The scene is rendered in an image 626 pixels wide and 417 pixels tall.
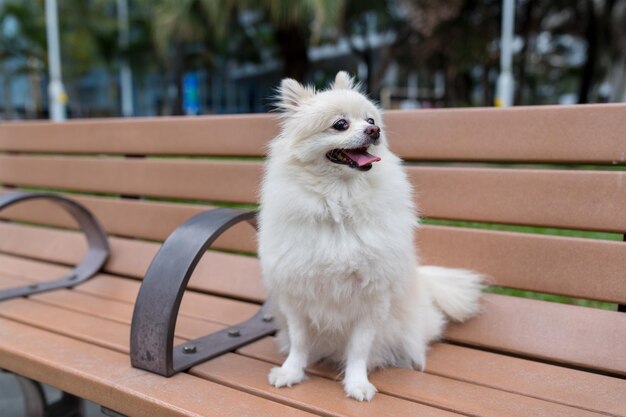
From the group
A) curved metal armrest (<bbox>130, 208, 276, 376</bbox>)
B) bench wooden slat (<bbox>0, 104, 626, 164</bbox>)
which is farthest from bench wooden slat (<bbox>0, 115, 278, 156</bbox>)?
curved metal armrest (<bbox>130, 208, 276, 376</bbox>)

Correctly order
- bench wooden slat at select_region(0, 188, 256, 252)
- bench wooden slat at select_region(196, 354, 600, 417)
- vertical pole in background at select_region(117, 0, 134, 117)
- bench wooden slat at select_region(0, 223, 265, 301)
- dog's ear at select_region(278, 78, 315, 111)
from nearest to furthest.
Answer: bench wooden slat at select_region(196, 354, 600, 417)
dog's ear at select_region(278, 78, 315, 111)
bench wooden slat at select_region(0, 223, 265, 301)
bench wooden slat at select_region(0, 188, 256, 252)
vertical pole in background at select_region(117, 0, 134, 117)

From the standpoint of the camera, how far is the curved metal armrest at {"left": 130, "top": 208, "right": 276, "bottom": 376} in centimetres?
158

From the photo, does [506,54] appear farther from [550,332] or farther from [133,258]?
[550,332]

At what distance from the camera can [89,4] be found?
2009 centimetres

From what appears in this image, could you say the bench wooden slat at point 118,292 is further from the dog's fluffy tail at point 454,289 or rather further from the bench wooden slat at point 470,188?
the dog's fluffy tail at point 454,289

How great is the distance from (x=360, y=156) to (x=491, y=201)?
0.66 metres

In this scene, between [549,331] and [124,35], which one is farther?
[124,35]

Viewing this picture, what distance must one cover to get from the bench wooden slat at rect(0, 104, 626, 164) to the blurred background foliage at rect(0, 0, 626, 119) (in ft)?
1.79

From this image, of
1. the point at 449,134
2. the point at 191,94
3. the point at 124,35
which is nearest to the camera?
the point at 449,134

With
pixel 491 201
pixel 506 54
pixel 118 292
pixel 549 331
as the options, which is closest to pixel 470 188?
pixel 491 201

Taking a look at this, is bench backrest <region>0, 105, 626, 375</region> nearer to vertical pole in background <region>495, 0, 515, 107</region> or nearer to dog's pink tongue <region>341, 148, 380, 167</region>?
dog's pink tongue <region>341, 148, 380, 167</region>

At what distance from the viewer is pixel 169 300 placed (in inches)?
62.3

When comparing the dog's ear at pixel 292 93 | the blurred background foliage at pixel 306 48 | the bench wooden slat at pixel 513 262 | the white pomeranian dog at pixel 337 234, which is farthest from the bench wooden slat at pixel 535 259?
the blurred background foliage at pixel 306 48

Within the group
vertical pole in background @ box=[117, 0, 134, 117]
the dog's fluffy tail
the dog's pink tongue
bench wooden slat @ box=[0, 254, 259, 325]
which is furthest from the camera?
vertical pole in background @ box=[117, 0, 134, 117]
